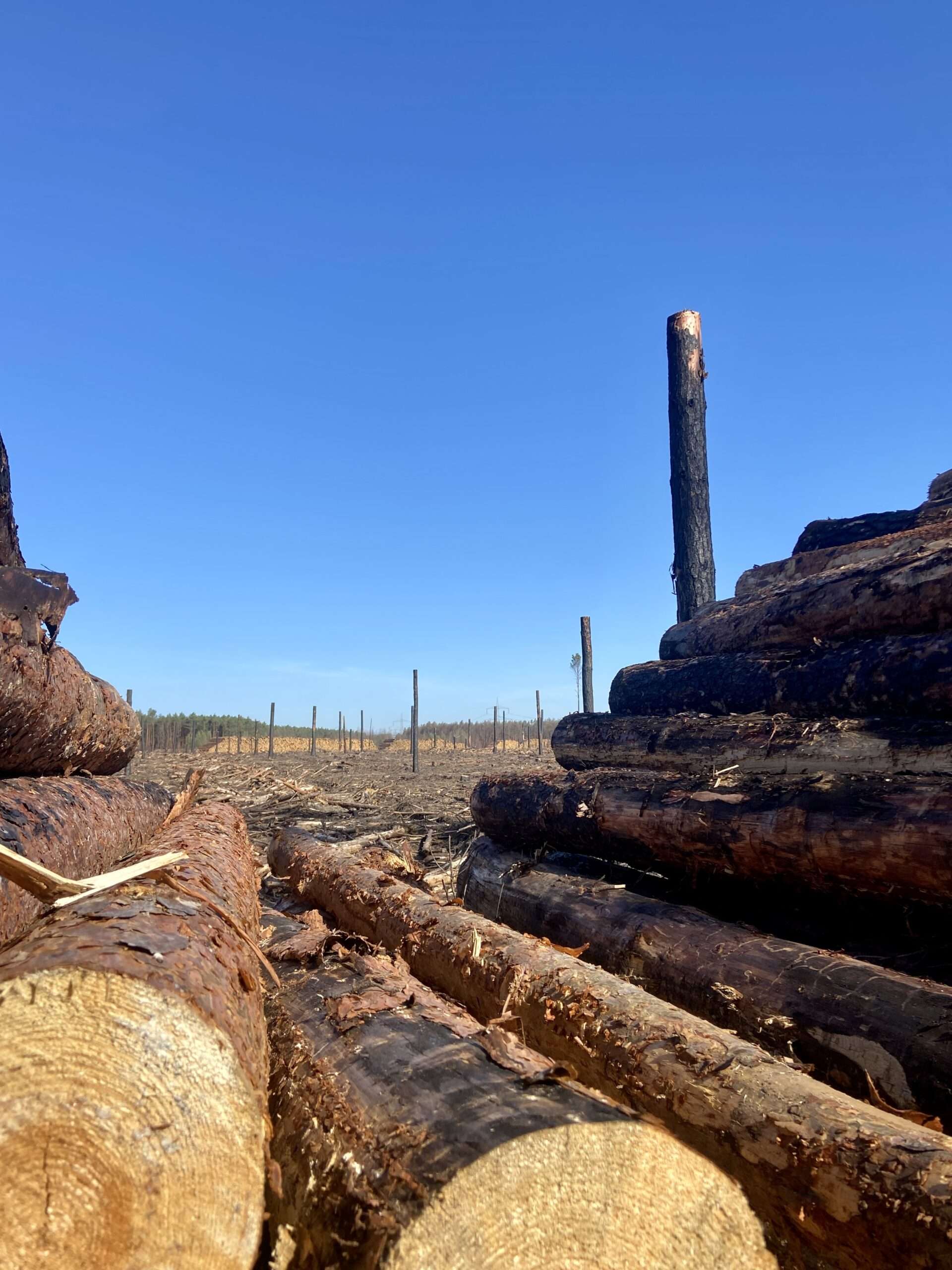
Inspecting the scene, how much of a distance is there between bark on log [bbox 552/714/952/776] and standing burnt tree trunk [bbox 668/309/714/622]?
2881 mm

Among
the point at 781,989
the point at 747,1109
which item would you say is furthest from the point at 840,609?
the point at 747,1109

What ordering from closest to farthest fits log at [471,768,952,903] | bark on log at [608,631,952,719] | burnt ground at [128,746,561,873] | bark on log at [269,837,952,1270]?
1. bark on log at [269,837,952,1270]
2. log at [471,768,952,903]
3. bark on log at [608,631,952,719]
4. burnt ground at [128,746,561,873]

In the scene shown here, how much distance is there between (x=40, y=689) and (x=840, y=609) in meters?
4.95

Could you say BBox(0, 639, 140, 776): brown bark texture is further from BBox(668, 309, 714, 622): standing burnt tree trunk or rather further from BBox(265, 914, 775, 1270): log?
BBox(668, 309, 714, 622): standing burnt tree trunk

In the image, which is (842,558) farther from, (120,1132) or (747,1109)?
(120,1132)

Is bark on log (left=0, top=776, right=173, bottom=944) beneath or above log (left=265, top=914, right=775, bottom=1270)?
above

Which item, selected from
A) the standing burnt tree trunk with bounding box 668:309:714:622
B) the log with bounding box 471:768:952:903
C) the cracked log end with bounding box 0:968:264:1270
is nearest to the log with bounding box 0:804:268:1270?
the cracked log end with bounding box 0:968:264:1270

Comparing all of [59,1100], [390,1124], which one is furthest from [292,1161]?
[59,1100]

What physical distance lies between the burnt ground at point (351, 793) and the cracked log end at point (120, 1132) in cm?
458

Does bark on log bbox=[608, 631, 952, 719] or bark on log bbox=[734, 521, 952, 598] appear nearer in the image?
bark on log bbox=[608, 631, 952, 719]

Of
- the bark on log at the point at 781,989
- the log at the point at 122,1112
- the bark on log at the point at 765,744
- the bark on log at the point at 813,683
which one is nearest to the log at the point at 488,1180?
the log at the point at 122,1112

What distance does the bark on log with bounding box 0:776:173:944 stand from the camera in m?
3.05

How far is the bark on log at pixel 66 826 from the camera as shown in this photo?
3053mm

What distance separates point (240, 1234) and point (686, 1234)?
898mm
